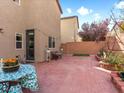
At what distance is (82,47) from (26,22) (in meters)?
11.4

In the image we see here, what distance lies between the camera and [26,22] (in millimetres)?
14336

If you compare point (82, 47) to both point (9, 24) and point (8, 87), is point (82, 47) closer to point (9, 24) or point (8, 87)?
point (9, 24)

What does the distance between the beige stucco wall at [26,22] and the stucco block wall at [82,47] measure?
21.9ft

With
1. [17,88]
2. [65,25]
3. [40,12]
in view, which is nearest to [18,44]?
[40,12]

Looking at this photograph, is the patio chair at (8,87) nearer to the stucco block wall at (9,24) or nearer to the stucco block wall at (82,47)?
the stucco block wall at (9,24)

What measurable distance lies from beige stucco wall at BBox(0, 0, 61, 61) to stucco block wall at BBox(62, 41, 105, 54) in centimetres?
668

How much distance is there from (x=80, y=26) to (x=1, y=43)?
70.5ft

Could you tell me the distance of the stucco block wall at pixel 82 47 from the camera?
76.3 feet

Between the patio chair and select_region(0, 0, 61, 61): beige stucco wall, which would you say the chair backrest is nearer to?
the patio chair

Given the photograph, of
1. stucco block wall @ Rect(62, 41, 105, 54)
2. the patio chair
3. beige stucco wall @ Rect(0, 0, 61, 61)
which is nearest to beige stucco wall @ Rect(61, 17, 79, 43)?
stucco block wall @ Rect(62, 41, 105, 54)

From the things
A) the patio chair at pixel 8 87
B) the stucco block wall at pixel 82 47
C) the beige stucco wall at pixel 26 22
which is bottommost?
the patio chair at pixel 8 87

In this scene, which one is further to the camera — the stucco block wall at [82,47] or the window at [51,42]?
the stucco block wall at [82,47]

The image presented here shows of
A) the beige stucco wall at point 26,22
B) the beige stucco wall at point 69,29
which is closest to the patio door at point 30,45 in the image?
the beige stucco wall at point 26,22

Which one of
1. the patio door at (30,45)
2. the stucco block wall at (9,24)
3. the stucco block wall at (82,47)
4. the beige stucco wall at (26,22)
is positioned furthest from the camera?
the stucco block wall at (82,47)
